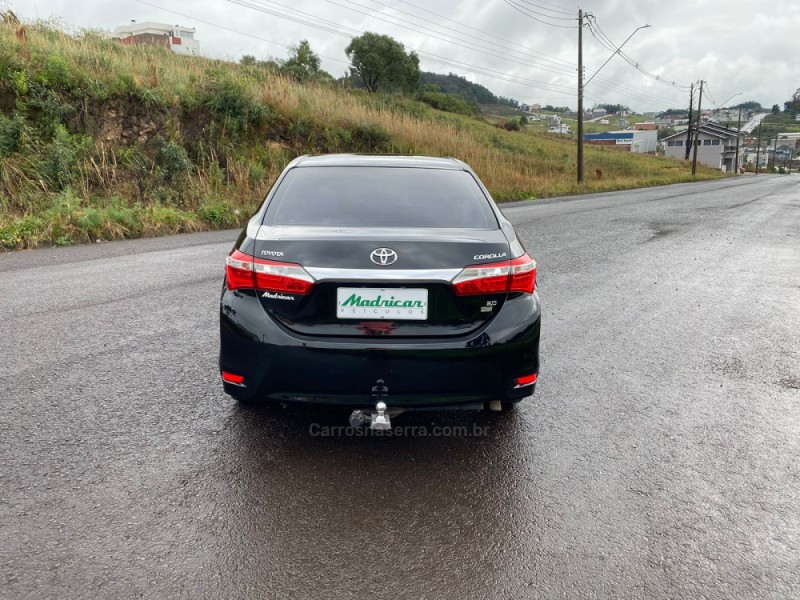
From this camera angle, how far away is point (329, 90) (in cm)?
2238

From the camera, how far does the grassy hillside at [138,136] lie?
34.4ft

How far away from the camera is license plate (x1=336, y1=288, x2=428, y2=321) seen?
2.76 metres

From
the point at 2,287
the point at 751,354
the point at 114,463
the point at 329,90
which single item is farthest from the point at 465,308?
the point at 329,90

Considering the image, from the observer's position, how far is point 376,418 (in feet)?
9.43

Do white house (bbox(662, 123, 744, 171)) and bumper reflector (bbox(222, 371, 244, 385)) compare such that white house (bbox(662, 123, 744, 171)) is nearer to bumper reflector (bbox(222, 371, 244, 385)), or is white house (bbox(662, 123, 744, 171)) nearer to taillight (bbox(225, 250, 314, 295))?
taillight (bbox(225, 250, 314, 295))

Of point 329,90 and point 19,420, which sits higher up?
point 329,90

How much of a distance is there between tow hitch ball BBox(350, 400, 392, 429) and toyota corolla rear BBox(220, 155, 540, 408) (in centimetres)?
6

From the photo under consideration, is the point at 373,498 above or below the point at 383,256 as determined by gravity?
below

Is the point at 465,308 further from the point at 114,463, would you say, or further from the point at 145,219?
the point at 145,219

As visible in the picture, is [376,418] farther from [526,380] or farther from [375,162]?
[375,162]

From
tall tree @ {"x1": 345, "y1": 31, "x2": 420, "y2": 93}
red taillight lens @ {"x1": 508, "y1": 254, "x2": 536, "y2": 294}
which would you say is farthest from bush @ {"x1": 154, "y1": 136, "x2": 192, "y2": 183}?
tall tree @ {"x1": 345, "y1": 31, "x2": 420, "y2": 93}

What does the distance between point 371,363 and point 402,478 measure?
0.61 m

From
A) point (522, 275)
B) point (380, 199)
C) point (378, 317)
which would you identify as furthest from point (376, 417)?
point (380, 199)

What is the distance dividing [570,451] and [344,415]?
1305mm
